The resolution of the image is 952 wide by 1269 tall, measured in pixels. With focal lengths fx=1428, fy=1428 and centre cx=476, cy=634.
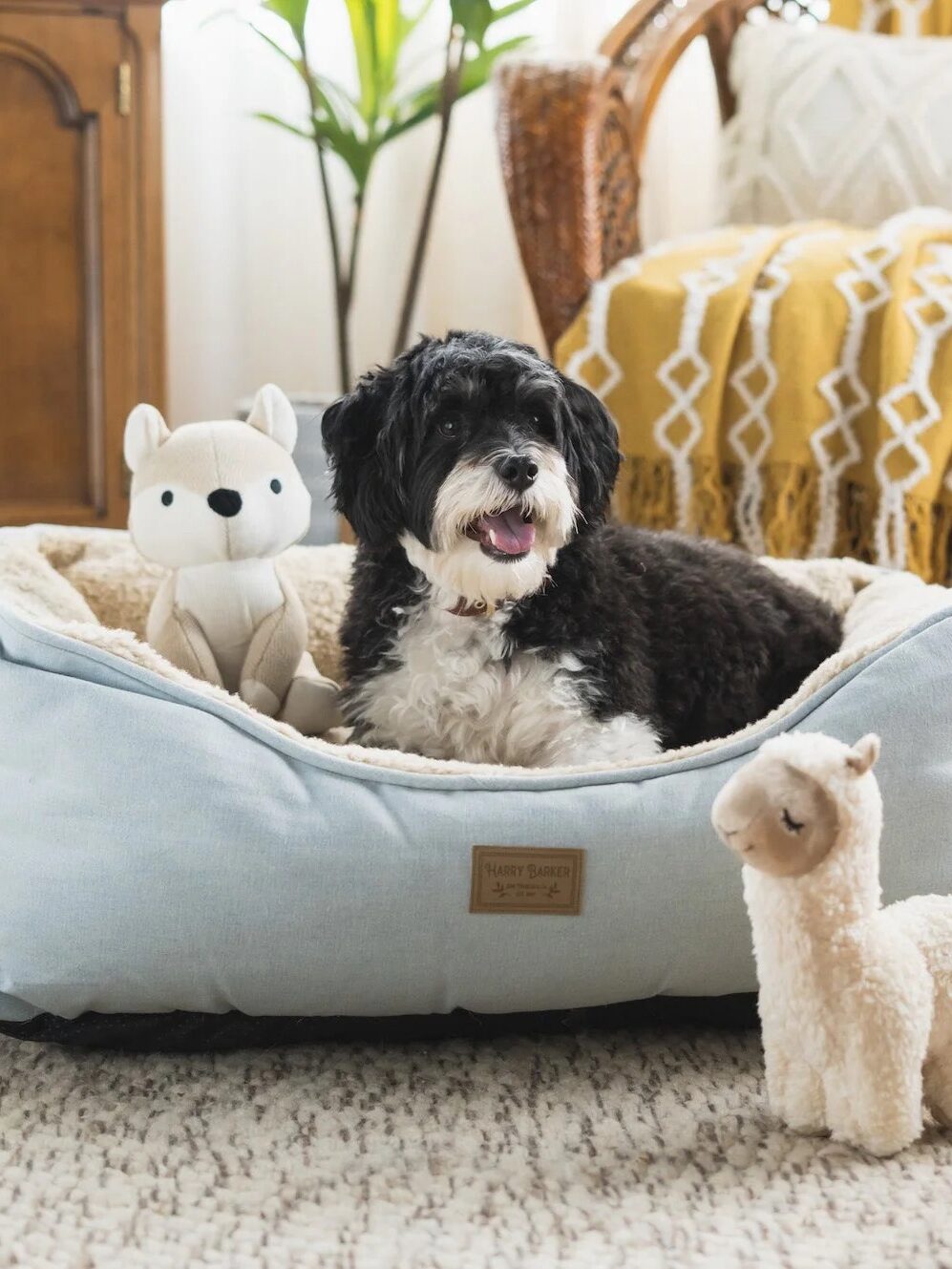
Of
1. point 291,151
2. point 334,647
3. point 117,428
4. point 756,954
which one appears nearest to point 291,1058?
point 756,954

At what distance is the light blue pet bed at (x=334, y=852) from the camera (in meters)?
1.11

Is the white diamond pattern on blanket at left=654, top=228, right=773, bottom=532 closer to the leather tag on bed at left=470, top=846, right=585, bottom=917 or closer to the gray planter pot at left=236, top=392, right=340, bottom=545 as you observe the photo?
the gray planter pot at left=236, top=392, right=340, bottom=545

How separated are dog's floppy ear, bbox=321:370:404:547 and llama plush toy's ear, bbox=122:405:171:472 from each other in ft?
0.78

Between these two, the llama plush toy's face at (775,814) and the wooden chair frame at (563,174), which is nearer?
the llama plush toy's face at (775,814)

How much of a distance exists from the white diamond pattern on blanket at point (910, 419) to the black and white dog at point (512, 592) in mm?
605

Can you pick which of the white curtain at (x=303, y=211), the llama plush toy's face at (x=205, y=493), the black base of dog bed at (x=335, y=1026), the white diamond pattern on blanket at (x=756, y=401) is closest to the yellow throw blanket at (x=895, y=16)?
the white curtain at (x=303, y=211)

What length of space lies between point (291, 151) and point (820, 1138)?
317 centimetres

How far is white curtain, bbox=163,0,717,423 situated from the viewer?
3574 mm

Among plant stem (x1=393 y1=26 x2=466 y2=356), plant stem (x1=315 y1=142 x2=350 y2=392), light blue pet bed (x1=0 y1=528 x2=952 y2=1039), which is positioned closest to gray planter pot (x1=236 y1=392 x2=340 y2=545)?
plant stem (x1=315 y1=142 x2=350 y2=392)

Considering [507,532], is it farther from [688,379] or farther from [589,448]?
[688,379]

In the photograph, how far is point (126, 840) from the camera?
112cm

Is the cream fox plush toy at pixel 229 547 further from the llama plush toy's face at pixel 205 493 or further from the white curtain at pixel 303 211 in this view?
the white curtain at pixel 303 211

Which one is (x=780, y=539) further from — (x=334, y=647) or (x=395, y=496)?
(x=395, y=496)

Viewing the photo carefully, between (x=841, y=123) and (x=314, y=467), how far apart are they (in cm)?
124
